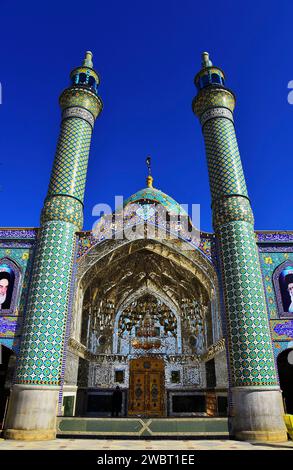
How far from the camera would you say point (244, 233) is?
26.1 feet

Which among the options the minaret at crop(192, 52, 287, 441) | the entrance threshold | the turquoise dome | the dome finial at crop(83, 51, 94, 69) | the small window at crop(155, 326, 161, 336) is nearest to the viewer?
the minaret at crop(192, 52, 287, 441)

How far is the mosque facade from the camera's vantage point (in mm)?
6664

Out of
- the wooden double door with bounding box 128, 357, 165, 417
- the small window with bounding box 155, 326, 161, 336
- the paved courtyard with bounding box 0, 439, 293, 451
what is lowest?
the paved courtyard with bounding box 0, 439, 293, 451

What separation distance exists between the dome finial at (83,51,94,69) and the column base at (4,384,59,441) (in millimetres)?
10519

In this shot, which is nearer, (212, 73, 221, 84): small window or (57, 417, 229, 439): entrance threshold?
(57, 417, 229, 439): entrance threshold

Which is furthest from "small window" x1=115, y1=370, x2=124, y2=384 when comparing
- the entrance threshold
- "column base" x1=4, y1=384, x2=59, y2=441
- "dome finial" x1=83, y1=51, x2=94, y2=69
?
"dome finial" x1=83, y1=51, x2=94, y2=69

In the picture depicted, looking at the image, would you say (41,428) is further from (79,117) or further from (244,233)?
(79,117)

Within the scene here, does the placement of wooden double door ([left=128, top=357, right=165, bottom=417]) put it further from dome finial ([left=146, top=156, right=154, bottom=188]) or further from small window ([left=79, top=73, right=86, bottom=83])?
small window ([left=79, top=73, right=86, bottom=83])

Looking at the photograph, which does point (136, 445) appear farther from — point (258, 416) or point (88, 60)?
point (88, 60)

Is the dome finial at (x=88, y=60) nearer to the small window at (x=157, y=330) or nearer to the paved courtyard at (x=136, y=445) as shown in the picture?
the small window at (x=157, y=330)

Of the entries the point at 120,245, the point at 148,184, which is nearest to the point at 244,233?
the point at 120,245

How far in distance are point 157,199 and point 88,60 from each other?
5833mm

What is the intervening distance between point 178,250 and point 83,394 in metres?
5.39
